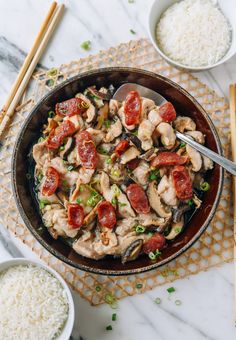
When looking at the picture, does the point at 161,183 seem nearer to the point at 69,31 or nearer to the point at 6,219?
the point at 6,219

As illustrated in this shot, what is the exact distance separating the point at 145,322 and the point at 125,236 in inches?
29.3

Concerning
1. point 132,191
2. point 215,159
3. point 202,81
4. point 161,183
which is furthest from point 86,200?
point 202,81

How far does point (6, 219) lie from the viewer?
3576 mm

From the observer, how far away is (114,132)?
10.8 ft

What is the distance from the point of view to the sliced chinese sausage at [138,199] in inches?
126

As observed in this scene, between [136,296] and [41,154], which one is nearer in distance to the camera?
[41,154]

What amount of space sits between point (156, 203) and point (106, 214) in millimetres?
334

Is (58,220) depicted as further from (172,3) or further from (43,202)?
(172,3)

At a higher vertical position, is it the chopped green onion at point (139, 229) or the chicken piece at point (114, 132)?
the chicken piece at point (114, 132)

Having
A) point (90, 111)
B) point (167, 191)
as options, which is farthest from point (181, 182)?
point (90, 111)

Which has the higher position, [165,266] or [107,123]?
[107,123]

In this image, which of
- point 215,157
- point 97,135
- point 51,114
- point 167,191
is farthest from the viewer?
point 51,114

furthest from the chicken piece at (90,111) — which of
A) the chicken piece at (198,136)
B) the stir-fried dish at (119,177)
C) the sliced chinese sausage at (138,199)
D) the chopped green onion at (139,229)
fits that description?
the chopped green onion at (139,229)

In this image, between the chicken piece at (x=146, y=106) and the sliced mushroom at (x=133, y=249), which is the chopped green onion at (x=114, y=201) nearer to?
the sliced mushroom at (x=133, y=249)
